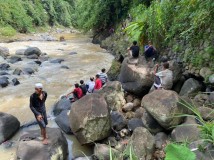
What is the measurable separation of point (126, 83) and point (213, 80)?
3314mm

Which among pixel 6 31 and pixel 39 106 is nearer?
pixel 39 106

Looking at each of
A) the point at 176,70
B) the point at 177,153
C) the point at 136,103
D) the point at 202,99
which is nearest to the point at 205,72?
the point at 202,99

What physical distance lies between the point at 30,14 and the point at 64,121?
31.1 m

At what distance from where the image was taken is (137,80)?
9.40m

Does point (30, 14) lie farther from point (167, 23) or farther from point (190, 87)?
point (190, 87)

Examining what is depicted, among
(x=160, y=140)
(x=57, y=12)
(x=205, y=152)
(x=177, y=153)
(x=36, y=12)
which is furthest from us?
(x=57, y=12)

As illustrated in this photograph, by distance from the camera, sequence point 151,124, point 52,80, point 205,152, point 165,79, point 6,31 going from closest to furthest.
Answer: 1. point 205,152
2. point 151,124
3. point 165,79
4. point 52,80
5. point 6,31

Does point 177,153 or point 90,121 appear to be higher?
point 177,153

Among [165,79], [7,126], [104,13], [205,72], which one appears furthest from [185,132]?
[104,13]

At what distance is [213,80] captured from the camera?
281 inches

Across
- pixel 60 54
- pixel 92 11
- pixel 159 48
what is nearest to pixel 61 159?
pixel 159 48

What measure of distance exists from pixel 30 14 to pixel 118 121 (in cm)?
3220

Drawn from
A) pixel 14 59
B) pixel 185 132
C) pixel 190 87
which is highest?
pixel 190 87

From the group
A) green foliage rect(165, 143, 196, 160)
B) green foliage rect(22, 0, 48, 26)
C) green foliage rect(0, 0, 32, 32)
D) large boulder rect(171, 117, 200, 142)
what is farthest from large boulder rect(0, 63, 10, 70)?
green foliage rect(22, 0, 48, 26)
